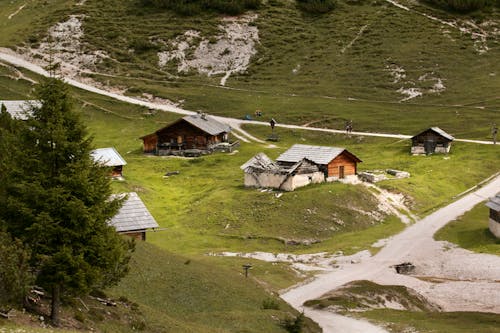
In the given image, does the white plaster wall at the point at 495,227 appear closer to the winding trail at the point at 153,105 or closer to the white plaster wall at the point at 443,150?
the white plaster wall at the point at 443,150

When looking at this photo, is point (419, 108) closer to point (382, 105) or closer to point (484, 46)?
point (382, 105)

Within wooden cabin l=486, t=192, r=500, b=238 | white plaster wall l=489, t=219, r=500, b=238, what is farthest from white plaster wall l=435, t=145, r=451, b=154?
white plaster wall l=489, t=219, r=500, b=238

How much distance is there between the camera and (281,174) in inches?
3401

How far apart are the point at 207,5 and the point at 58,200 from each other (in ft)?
529

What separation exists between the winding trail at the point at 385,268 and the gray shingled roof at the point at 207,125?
4319cm

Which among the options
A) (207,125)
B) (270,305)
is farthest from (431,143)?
(270,305)

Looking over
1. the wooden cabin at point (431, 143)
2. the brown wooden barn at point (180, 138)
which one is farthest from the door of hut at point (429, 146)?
the brown wooden barn at point (180, 138)

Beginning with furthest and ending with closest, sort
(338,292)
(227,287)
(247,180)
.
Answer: (247,180)
(338,292)
(227,287)

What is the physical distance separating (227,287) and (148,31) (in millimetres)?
133748

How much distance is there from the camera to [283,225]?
7594 centimetres

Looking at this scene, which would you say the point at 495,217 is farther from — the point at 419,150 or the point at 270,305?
the point at 419,150

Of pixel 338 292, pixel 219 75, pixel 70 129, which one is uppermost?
pixel 219 75

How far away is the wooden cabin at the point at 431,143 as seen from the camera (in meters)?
111

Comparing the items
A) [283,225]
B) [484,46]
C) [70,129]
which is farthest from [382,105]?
[70,129]
